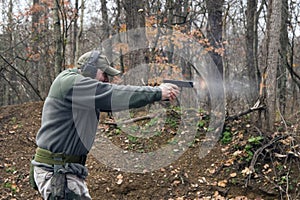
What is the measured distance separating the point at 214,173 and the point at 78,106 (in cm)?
362

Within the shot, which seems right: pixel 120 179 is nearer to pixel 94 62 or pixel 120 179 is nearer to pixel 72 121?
pixel 72 121

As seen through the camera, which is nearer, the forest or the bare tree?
the forest

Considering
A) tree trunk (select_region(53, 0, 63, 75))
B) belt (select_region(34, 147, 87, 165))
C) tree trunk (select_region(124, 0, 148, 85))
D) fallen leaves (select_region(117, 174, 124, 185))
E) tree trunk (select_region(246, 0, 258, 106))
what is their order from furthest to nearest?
tree trunk (select_region(246, 0, 258, 106))
tree trunk (select_region(53, 0, 63, 75))
tree trunk (select_region(124, 0, 148, 85))
fallen leaves (select_region(117, 174, 124, 185))
belt (select_region(34, 147, 87, 165))

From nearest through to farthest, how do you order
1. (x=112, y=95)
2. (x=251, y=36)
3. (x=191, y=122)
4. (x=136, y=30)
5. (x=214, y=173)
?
(x=112, y=95) < (x=214, y=173) < (x=191, y=122) < (x=136, y=30) < (x=251, y=36)

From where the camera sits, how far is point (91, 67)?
3.11m

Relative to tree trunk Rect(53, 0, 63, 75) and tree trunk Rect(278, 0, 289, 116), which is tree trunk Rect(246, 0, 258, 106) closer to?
tree trunk Rect(278, 0, 289, 116)

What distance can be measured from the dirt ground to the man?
2800 mm

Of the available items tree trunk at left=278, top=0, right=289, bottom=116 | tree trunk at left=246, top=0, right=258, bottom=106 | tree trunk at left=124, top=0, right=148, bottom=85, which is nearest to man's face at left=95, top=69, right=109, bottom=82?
tree trunk at left=124, top=0, right=148, bottom=85

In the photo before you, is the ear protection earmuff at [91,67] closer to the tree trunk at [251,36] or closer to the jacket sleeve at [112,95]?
the jacket sleeve at [112,95]

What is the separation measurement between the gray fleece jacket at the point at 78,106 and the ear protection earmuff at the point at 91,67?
0.32 feet

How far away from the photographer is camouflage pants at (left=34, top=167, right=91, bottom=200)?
10.3 feet

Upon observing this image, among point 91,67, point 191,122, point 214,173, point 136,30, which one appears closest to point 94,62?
point 91,67

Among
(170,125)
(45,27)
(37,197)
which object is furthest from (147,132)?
→ (45,27)

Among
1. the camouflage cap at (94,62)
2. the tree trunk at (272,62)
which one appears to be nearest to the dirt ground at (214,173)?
the tree trunk at (272,62)
